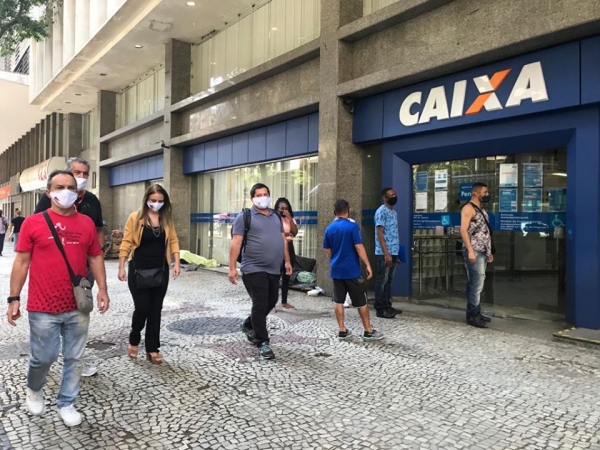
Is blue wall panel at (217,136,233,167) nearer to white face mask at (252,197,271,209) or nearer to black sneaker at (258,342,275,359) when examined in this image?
white face mask at (252,197,271,209)

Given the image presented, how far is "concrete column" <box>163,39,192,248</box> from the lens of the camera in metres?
14.3

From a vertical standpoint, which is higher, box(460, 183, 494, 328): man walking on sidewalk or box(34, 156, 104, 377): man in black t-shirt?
box(34, 156, 104, 377): man in black t-shirt

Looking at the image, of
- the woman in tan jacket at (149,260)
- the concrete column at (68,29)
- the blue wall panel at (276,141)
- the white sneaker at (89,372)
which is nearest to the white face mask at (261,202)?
the woman in tan jacket at (149,260)

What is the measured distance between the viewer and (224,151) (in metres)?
12.9

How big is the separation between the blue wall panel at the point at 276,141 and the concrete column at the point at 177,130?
4.52 meters

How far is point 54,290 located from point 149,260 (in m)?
1.36

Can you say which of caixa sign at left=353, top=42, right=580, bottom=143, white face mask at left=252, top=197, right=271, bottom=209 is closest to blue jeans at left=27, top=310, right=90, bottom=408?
white face mask at left=252, top=197, right=271, bottom=209

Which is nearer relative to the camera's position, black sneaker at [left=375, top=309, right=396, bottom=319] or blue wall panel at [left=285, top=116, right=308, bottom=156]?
black sneaker at [left=375, top=309, right=396, bottom=319]

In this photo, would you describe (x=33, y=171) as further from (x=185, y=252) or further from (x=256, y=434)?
(x=256, y=434)

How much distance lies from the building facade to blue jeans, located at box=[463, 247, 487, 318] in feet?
3.58

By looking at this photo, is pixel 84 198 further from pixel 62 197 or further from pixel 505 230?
pixel 505 230

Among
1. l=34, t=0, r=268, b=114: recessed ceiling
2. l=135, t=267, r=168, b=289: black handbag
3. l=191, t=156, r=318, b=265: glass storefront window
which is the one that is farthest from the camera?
l=34, t=0, r=268, b=114: recessed ceiling

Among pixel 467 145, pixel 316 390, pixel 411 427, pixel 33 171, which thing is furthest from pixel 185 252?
pixel 33 171

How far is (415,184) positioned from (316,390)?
17.3ft
